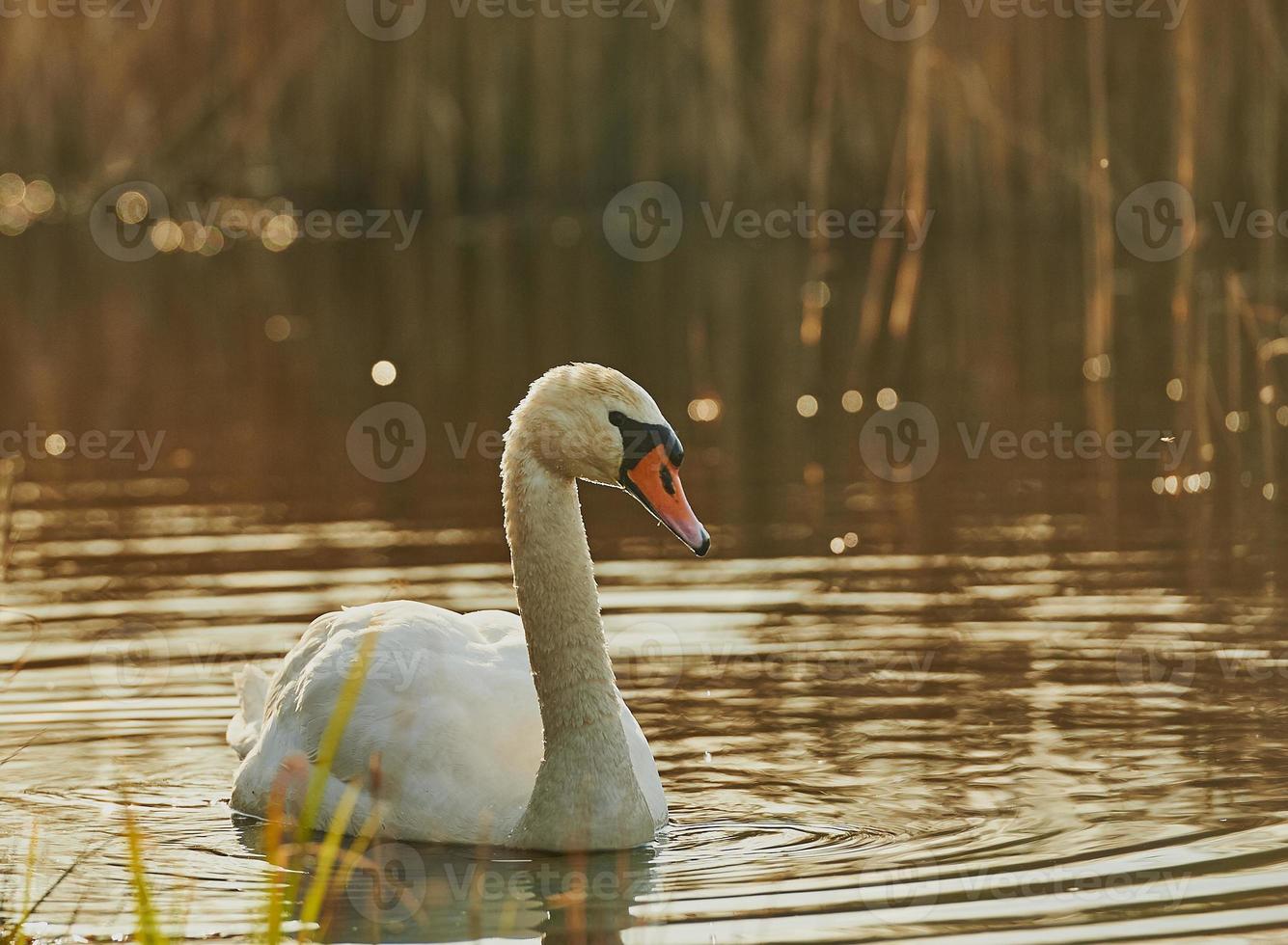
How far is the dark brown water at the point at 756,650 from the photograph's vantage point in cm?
620

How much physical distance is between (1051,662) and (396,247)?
20304mm

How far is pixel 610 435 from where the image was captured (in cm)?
660

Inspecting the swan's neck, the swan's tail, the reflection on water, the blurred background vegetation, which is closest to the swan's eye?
the swan's neck

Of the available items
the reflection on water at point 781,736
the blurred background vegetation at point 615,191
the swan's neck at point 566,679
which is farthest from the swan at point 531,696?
the blurred background vegetation at point 615,191

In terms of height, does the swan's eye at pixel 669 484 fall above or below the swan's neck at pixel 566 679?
above

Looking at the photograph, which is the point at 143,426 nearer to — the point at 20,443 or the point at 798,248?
the point at 20,443

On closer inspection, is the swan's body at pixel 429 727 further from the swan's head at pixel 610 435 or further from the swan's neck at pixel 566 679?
the swan's head at pixel 610 435

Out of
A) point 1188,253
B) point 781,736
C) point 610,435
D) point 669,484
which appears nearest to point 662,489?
point 669,484

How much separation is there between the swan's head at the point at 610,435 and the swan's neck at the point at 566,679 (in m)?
0.16

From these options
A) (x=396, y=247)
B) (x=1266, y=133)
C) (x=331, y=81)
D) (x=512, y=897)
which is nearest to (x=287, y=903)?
(x=512, y=897)

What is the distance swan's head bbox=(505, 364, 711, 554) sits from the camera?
6.55m

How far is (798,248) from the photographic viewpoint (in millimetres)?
26203

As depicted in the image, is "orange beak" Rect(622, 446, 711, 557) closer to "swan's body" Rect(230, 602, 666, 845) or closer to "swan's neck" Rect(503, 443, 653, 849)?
"swan's neck" Rect(503, 443, 653, 849)

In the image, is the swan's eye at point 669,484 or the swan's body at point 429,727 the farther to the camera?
the swan's body at point 429,727
